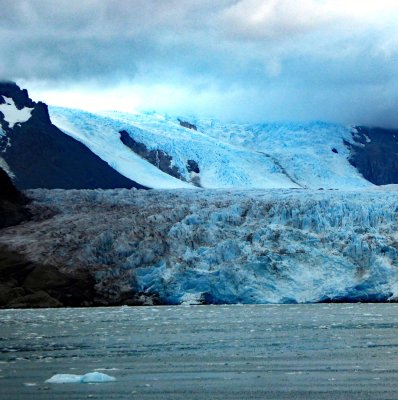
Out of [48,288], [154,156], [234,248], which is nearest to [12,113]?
[154,156]

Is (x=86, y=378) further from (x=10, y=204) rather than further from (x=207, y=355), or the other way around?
(x=10, y=204)

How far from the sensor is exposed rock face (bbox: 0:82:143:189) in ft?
299

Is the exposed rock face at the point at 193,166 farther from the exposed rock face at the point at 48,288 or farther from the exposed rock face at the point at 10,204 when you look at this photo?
the exposed rock face at the point at 48,288

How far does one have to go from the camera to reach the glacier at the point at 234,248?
41.2 m

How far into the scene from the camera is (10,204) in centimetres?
5291

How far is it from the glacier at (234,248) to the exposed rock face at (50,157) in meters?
43.0

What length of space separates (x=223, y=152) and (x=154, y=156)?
7.74 m

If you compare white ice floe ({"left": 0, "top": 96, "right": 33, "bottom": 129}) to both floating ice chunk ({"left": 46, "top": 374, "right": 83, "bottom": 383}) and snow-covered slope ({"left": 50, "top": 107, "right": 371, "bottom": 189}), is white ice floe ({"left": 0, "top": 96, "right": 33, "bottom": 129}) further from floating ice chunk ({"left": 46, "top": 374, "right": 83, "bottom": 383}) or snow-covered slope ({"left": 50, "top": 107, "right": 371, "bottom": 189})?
floating ice chunk ({"left": 46, "top": 374, "right": 83, "bottom": 383})

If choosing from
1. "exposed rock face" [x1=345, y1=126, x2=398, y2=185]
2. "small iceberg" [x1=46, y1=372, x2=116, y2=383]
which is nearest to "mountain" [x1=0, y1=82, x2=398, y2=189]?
"exposed rock face" [x1=345, y1=126, x2=398, y2=185]

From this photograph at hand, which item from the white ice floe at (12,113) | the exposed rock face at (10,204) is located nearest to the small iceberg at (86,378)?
the exposed rock face at (10,204)

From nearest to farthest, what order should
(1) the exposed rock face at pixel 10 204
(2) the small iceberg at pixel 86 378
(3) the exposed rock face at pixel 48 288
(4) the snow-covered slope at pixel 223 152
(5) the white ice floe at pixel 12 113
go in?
(2) the small iceberg at pixel 86 378 < (3) the exposed rock face at pixel 48 288 < (1) the exposed rock face at pixel 10 204 < (4) the snow-covered slope at pixel 223 152 < (5) the white ice floe at pixel 12 113

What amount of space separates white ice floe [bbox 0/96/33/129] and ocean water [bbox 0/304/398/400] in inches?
2520

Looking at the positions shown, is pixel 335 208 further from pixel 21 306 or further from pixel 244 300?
pixel 21 306

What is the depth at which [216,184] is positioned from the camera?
298 ft
